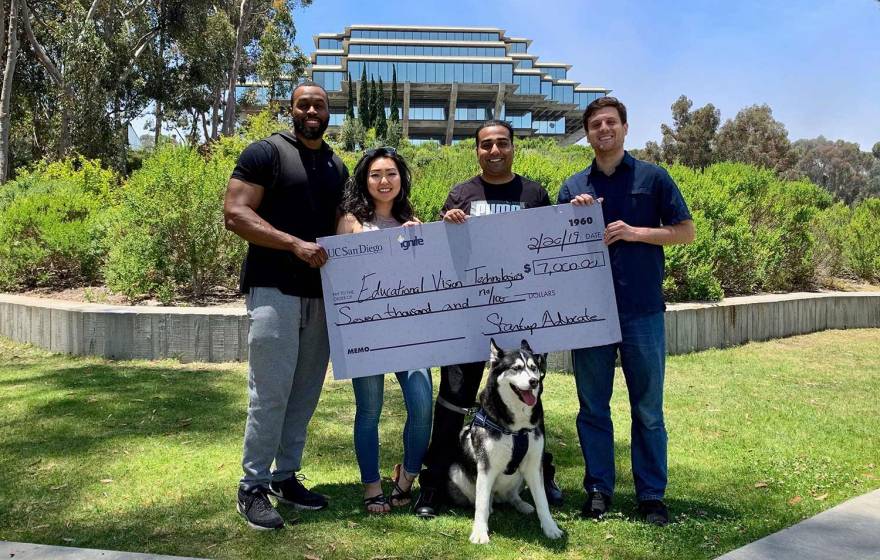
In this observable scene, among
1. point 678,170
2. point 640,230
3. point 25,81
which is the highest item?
point 25,81

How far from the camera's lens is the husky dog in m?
3.37

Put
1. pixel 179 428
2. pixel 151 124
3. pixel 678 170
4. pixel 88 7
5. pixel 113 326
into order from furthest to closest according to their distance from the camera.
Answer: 1. pixel 151 124
2. pixel 88 7
3. pixel 678 170
4. pixel 113 326
5. pixel 179 428

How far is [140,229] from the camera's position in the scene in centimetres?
894

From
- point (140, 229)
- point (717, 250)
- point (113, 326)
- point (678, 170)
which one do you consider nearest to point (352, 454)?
point (113, 326)

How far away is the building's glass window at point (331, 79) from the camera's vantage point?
7619 centimetres

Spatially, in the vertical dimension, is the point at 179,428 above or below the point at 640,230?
below

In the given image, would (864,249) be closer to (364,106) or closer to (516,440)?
(516,440)

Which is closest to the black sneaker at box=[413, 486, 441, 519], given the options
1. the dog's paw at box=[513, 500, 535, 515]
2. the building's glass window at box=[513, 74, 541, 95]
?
the dog's paw at box=[513, 500, 535, 515]

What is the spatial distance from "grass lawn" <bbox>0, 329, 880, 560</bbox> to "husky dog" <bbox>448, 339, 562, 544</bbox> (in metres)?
0.18

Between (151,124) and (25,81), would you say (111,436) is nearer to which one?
(25,81)

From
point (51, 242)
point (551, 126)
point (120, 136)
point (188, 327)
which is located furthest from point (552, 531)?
point (551, 126)

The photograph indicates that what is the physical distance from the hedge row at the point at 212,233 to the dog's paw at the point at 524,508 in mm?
6035

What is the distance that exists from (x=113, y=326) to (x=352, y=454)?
4.39 m

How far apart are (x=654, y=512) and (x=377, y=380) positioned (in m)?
1.73
